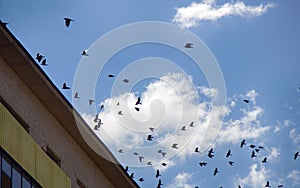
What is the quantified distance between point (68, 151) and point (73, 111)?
241 centimetres

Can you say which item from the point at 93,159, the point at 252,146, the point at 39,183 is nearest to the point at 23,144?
the point at 39,183

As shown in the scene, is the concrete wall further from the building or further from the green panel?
the green panel

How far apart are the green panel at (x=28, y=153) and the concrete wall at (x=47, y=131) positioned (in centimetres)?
190

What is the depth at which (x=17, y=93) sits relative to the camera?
51.1 metres

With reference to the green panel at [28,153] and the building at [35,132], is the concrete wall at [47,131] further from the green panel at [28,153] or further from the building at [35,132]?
the green panel at [28,153]

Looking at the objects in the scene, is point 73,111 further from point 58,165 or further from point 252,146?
point 252,146

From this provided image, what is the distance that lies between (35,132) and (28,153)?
411cm

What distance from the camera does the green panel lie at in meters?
46.0

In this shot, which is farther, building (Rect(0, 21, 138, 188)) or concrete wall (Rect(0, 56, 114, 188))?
concrete wall (Rect(0, 56, 114, 188))

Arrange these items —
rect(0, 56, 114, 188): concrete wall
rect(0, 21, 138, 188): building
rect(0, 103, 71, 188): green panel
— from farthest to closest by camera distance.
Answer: rect(0, 56, 114, 188): concrete wall < rect(0, 21, 138, 188): building < rect(0, 103, 71, 188): green panel

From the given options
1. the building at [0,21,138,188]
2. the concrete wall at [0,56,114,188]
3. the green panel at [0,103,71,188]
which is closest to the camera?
the green panel at [0,103,71,188]

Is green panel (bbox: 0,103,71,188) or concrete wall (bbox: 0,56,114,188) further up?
concrete wall (bbox: 0,56,114,188)

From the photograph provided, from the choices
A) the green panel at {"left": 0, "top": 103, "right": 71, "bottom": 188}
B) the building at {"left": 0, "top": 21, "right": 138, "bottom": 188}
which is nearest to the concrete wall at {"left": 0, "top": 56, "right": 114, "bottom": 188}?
the building at {"left": 0, "top": 21, "right": 138, "bottom": 188}

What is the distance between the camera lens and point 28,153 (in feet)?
158
